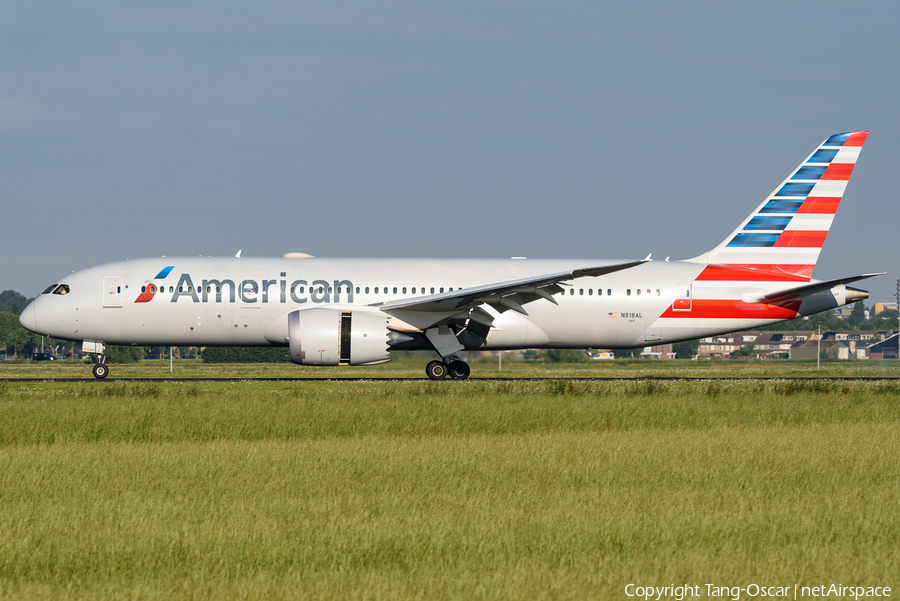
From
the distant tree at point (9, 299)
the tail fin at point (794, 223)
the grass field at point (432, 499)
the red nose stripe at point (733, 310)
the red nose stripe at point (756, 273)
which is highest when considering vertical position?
the distant tree at point (9, 299)

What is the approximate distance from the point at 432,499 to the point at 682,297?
65.4 ft

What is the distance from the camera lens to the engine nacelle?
22.9 metres

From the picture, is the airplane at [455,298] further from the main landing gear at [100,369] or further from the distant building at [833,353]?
the distant building at [833,353]

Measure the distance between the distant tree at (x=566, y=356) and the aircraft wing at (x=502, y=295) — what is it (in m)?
11.2

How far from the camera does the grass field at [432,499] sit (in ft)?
18.6

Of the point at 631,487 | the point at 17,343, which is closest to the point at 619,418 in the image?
the point at 631,487

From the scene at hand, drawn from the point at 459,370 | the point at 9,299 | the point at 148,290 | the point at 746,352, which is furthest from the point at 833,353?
the point at 9,299

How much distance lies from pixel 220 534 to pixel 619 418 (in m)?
9.59

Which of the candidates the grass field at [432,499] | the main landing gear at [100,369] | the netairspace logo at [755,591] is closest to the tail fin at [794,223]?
the grass field at [432,499]

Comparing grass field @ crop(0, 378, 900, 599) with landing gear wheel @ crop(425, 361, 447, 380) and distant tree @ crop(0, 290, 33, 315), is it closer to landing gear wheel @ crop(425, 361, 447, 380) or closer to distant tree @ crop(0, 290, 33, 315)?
landing gear wheel @ crop(425, 361, 447, 380)

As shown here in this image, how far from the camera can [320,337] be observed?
22.9m

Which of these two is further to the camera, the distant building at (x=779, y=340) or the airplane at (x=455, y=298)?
the distant building at (x=779, y=340)

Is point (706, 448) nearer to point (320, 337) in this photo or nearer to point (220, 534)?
point (220, 534)

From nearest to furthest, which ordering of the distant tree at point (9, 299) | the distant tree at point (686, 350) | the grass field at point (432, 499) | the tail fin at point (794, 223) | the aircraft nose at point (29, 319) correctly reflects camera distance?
the grass field at point (432, 499)
the aircraft nose at point (29, 319)
the tail fin at point (794, 223)
the distant tree at point (686, 350)
the distant tree at point (9, 299)
